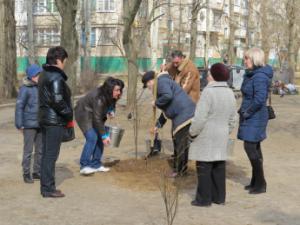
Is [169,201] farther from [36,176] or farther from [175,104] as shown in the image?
[36,176]

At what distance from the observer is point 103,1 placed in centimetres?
5491

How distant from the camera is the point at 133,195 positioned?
6539 millimetres

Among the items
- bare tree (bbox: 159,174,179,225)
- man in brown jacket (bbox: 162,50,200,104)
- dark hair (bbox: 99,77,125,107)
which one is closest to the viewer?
bare tree (bbox: 159,174,179,225)

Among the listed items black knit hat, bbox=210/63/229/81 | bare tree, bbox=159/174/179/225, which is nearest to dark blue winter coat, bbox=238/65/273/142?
black knit hat, bbox=210/63/229/81

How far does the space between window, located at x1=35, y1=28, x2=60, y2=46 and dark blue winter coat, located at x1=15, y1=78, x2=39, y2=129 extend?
46778mm

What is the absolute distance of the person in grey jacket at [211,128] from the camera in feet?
19.0

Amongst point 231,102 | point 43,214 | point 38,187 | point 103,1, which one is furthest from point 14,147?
point 103,1

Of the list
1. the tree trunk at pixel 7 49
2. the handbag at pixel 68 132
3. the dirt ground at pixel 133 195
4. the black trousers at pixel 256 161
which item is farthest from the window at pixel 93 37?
the black trousers at pixel 256 161

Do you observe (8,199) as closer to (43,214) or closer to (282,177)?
(43,214)

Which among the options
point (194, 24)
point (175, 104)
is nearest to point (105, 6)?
point (194, 24)

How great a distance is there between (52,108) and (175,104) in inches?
61.8

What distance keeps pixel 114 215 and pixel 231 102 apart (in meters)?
1.74

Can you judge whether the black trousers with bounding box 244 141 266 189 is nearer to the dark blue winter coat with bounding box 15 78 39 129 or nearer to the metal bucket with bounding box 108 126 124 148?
the metal bucket with bounding box 108 126 124 148

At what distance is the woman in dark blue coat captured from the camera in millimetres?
6254
